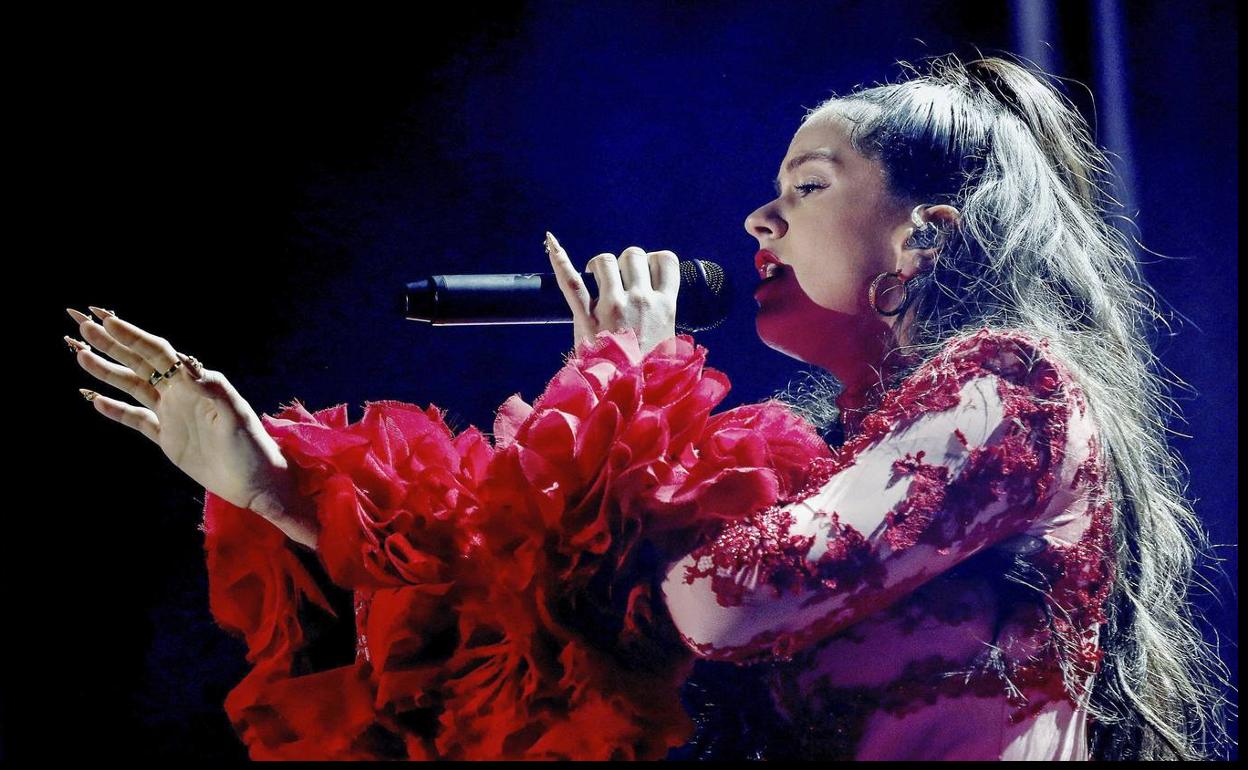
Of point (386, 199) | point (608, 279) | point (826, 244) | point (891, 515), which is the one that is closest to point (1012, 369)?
point (891, 515)

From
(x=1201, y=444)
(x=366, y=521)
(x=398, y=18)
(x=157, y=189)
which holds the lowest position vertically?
(x=1201, y=444)

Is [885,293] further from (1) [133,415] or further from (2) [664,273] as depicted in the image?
(1) [133,415]

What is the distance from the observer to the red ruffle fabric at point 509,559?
3.02ft

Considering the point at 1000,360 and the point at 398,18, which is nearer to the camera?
the point at 1000,360

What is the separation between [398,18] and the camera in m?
1.54

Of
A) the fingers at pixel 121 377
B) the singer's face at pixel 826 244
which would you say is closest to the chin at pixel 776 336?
the singer's face at pixel 826 244

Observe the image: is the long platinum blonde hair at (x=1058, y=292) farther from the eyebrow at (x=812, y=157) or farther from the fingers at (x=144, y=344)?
the fingers at (x=144, y=344)

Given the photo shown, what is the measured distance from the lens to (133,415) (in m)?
1.03

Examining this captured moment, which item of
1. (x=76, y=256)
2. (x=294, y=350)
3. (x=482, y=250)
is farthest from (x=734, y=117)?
(x=76, y=256)

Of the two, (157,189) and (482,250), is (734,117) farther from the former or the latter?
(157,189)

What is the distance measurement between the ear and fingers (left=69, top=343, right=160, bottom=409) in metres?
0.75

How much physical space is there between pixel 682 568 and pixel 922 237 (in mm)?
482

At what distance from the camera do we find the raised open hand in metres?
0.97

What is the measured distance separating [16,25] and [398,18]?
18.5 inches
